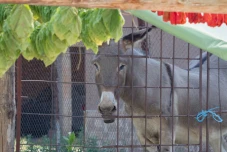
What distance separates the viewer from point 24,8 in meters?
2.64

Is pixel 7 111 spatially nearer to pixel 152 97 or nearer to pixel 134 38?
pixel 134 38

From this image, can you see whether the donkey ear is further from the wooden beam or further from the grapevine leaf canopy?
the wooden beam

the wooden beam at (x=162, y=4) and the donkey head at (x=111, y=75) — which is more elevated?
the donkey head at (x=111, y=75)

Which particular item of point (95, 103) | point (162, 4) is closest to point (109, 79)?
point (95, 103)

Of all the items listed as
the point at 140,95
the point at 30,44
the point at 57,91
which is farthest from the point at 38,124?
the point at 30,44

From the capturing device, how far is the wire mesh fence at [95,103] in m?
6.39

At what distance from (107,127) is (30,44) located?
21.4 ft

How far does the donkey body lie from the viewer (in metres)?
6.39

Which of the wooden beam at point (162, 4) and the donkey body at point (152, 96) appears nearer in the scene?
the wooden beam at point (162, 4)

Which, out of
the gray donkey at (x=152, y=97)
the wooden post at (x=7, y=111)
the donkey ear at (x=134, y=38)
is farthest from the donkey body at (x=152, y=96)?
the wooden post at (x=7, y=111)

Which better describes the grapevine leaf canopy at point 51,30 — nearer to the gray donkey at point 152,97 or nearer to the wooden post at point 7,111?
the wooden post at point 7,111

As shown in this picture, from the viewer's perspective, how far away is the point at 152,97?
687 centimetres

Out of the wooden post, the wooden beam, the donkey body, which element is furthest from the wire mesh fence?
the wooden beam

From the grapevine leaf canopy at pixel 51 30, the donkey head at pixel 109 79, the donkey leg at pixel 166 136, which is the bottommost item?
the donkey leg at pixel 166 136
